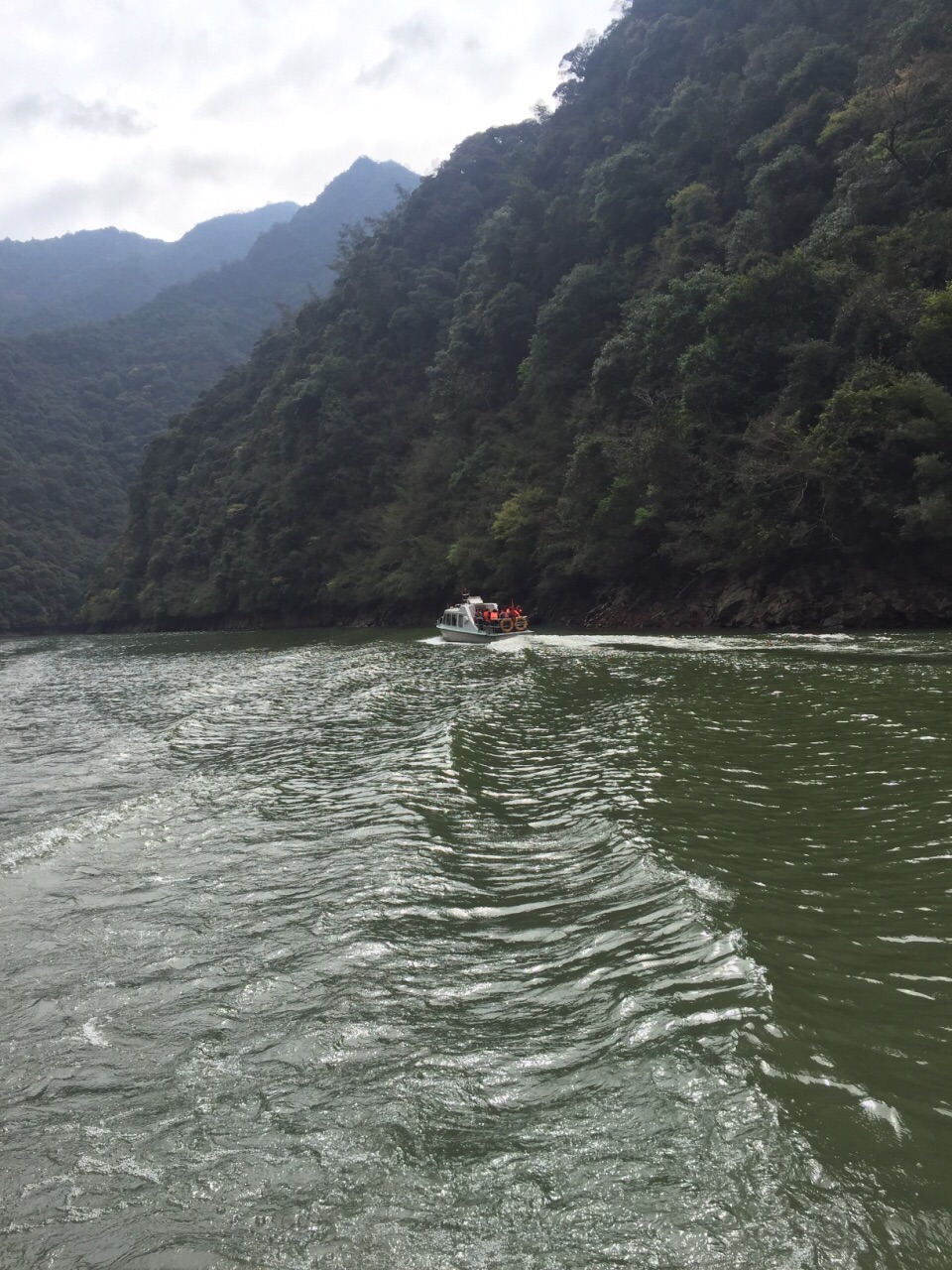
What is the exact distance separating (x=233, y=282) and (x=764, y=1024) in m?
189

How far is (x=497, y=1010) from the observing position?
17.0 feet

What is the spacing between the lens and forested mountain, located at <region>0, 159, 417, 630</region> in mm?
93438

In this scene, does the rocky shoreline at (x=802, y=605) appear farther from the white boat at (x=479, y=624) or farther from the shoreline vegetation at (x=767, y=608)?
the white boat at (x=479, y=624)

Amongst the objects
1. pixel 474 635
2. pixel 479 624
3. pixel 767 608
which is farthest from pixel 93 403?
pixel 767 608

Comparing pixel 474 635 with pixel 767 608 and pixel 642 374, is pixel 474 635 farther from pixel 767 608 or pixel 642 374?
pixel 642 374

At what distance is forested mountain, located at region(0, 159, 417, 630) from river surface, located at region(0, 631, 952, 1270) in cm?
9196

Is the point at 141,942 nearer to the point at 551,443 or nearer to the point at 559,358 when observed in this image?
the point at 551,443

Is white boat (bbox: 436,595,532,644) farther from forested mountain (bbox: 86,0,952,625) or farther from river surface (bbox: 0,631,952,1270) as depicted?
river surface (bbox: 0,631,952,1270)

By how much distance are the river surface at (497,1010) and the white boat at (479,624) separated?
64.8ft

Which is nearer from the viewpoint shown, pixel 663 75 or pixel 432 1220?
pixel 432 1220

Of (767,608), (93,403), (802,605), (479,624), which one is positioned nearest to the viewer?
(802,605)

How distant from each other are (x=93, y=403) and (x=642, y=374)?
11228cm

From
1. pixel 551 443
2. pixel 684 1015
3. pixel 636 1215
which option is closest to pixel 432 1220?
pixel 636 1215

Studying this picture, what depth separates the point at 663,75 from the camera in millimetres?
58312
